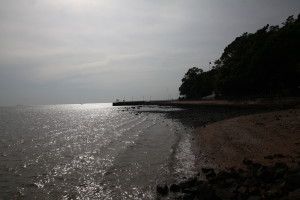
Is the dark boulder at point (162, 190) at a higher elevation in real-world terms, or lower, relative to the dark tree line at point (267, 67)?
lower

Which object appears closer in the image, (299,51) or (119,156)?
(119,156)

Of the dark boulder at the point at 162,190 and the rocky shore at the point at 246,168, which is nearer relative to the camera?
the rocky shore at the point at 246,168

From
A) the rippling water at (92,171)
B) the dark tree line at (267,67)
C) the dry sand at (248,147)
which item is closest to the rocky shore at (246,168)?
the dry sand at (248,147)

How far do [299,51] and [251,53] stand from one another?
39.1 ft

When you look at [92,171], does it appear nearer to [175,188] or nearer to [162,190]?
[162,190]

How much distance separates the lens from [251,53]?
58.8m

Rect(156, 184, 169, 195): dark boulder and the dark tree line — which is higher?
the dark tree line

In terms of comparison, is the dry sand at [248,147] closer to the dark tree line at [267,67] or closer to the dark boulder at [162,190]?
the dark boulder at [162,190]

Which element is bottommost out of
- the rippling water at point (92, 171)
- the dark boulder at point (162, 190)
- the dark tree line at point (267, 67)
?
A: the rippling water at point (92, 171)

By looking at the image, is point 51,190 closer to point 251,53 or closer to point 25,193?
point 25,193

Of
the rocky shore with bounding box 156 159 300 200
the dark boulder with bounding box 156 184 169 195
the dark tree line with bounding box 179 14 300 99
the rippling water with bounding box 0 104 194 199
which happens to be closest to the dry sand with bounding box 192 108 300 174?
the rippling water with bounding box 0 104 194 199

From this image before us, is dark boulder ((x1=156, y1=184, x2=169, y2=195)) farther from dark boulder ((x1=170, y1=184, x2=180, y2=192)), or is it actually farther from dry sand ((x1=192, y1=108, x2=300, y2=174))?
dry sand ((x1=192, y1=108, x2=300, y2=174))

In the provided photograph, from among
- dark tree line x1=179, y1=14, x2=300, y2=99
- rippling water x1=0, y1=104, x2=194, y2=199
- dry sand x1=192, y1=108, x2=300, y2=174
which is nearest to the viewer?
rippling water x1=0, y1=104, x2=194, y2=199

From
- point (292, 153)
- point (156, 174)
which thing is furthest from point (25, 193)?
point (292, 153)
